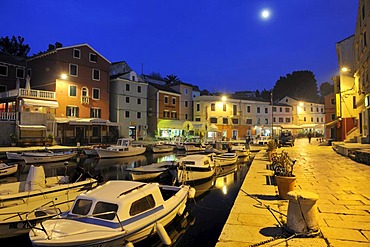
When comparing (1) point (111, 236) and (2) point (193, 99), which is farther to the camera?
(2) point (193, 99)

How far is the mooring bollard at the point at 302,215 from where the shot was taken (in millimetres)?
5156

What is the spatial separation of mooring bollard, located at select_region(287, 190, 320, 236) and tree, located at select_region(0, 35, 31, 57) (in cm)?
6214

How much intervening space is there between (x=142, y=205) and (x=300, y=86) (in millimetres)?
93773

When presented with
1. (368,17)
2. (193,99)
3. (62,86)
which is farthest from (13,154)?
(193,99)

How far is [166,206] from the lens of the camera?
825 cm

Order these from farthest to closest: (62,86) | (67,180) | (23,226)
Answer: (62,86) → (67,180) → (23,226)

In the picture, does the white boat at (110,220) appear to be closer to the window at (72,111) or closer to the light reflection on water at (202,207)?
the light reflection on water at (202,207)

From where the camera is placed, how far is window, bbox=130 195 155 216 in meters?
7.04

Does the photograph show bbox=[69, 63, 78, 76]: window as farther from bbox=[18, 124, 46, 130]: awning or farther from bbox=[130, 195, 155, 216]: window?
bbox=[130, 195, 155, 216]: window

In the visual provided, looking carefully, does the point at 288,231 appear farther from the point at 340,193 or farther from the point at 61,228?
the point at 61,228

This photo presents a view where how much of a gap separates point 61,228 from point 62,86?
106 ft

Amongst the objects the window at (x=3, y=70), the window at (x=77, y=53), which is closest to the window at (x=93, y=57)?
the window at (x=77, y=53)

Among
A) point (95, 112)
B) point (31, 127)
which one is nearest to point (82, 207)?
point (31, 127)

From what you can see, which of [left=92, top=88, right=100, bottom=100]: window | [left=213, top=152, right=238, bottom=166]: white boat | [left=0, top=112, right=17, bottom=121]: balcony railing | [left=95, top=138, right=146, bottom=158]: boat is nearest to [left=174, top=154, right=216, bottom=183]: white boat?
[left=213, top=152, right=238, bottom=166]: white boat
